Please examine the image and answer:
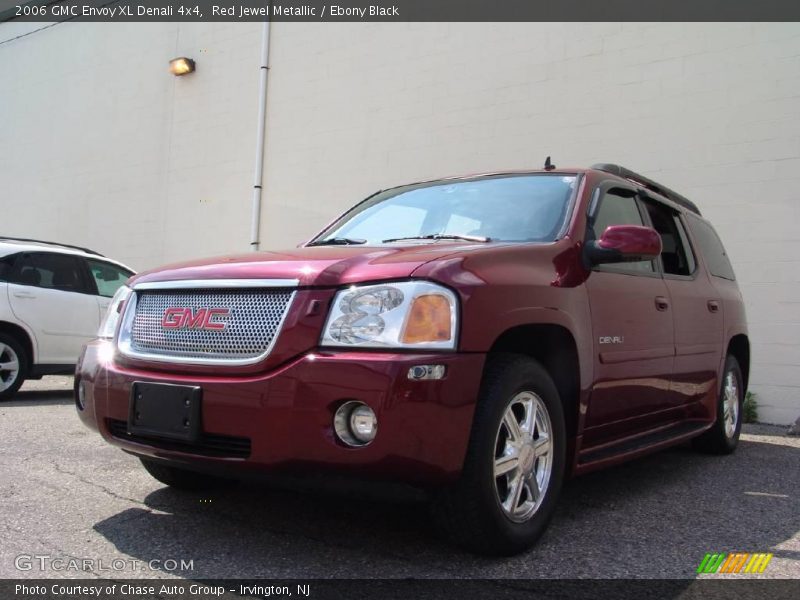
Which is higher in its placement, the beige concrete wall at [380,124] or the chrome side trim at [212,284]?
the beige concrete wall at [380,124]

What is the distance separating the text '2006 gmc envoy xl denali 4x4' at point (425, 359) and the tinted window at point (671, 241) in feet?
2.10

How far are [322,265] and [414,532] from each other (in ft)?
3.86

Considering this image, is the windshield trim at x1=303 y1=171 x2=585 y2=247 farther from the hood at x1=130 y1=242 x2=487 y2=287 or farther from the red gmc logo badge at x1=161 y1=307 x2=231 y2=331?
the red gmc logo badge at x1=161 y1=307 x2=231 y2=331

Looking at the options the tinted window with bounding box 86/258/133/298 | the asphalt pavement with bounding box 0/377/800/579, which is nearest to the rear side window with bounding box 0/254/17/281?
the tinted window with bounding box 86/258/133/298

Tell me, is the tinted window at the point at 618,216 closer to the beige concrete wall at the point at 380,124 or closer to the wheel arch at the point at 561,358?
the wheel arch at the point at 561,358

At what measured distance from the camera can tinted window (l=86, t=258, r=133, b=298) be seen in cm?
812

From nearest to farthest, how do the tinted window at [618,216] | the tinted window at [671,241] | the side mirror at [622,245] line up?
the side mirror at [622,245]
the tinted window at [618,216]
the tinted window at [671,241]

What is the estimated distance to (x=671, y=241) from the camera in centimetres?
463

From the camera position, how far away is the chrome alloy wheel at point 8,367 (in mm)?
7082

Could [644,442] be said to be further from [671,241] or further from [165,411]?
[165,411]

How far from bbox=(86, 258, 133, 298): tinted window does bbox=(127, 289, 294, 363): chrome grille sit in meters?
5.45

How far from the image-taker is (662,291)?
4.00 meters

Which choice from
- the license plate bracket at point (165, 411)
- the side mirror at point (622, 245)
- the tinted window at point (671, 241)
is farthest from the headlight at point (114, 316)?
the tinted window at point (671, 241)

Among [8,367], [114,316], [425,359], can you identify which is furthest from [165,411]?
[8,367]
